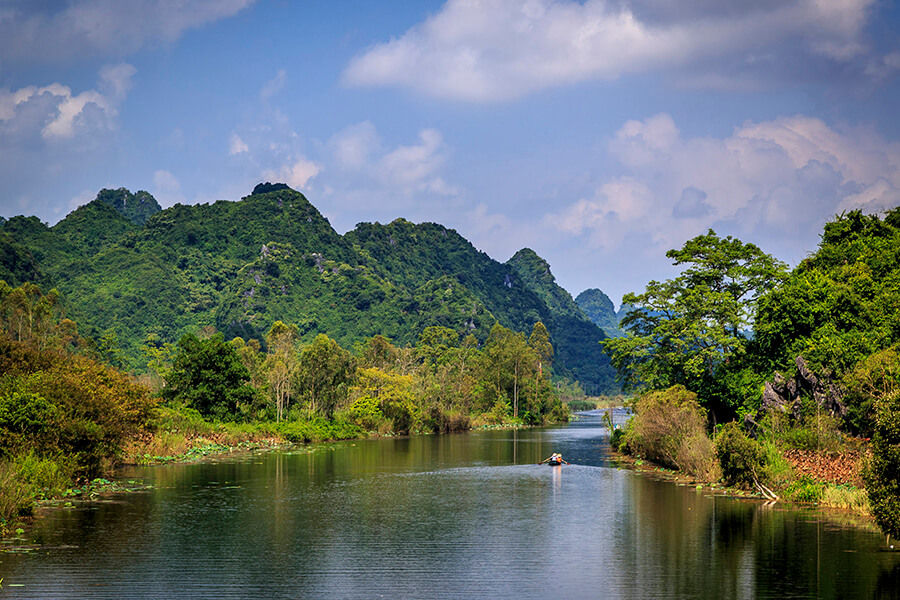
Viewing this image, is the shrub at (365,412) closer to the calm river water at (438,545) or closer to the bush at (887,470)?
the calm river water at (438,545)

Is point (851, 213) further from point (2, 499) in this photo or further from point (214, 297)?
point (214, 297)

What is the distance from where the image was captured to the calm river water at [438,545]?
18859 mm

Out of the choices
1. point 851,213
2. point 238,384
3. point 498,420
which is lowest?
point 498,420

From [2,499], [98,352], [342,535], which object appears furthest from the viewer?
[98,352]

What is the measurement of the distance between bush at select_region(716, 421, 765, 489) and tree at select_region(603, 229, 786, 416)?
1102 cm

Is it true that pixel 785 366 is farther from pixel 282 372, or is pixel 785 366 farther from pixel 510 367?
pixel 510 367

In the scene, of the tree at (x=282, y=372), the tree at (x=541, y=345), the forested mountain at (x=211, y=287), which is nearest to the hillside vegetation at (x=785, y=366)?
the tree at (x=282, y=372)

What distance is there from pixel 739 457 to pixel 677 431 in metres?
9.57

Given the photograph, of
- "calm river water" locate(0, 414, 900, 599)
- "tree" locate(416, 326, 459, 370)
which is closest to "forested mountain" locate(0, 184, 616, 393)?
"tree" locate(416, 326, 459, 370)

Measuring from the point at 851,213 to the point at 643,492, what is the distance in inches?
1007

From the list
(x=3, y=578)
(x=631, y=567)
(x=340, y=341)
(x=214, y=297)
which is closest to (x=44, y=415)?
(x=3, y=578)

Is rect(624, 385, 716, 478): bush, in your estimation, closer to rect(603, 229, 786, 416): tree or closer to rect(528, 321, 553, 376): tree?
rect(603, 229, 786, 416): tree

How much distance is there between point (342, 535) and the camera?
85.4 ft

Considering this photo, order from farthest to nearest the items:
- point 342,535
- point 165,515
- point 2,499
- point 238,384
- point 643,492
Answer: point 238,384
point 643,492
point 165,515
point 342,535
point 2,499
